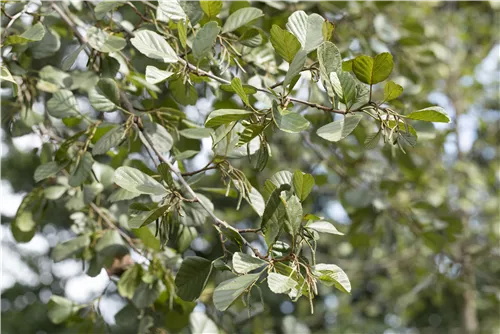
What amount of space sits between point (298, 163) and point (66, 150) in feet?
5.01

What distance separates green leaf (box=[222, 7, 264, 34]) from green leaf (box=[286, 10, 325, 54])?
95 millimetres

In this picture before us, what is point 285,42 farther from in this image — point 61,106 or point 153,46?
point 61,106

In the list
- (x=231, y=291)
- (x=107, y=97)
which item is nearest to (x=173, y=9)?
(x=107, y=97)

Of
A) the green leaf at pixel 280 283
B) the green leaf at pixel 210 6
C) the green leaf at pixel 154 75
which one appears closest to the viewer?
the green leaf at pixel 280 283

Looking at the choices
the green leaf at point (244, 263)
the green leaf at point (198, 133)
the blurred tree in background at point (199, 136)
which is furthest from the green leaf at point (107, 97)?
the green leaf at point (244, 263)

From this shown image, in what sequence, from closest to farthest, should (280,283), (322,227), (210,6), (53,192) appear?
(280,283)
(322,227)
(210,6)
(53,192)

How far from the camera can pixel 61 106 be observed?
Answer: 917 millimetres

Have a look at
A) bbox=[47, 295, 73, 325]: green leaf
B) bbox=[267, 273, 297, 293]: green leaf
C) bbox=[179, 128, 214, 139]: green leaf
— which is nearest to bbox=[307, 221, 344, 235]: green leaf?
bbox=[267, 273, 297, 293]: green leaf

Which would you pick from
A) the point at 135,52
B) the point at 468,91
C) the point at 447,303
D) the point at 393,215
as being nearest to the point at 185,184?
the point at 135,52

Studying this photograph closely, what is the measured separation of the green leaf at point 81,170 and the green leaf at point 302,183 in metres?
0.34

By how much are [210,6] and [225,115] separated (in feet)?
0.76

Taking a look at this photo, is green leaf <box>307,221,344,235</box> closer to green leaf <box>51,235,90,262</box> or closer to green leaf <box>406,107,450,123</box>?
green leaf <box>406,107,450,123</box>

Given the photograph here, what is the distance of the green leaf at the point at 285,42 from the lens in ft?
2.12

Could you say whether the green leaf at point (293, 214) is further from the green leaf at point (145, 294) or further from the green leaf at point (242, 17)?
the green leaf at point (145, 294)
